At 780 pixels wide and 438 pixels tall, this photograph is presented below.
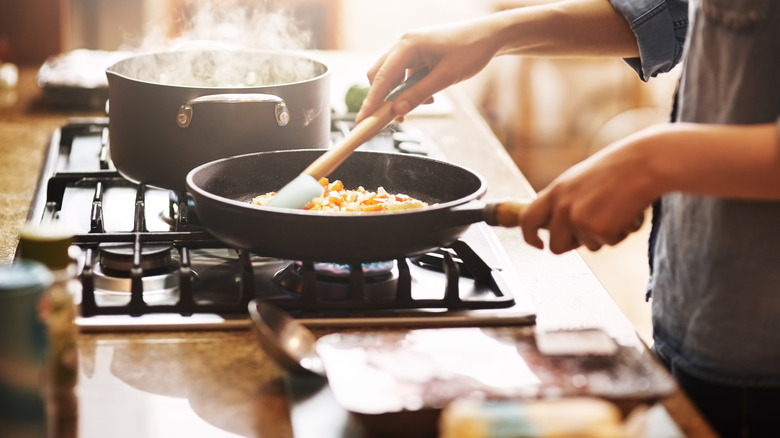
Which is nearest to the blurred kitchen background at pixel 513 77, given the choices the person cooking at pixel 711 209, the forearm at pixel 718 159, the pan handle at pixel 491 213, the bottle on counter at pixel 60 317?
the person cooking at pixel 711 209

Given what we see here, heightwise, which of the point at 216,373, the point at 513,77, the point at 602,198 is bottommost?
the point at 513,77

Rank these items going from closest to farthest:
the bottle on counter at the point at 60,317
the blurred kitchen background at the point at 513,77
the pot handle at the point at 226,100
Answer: the bottle on counter at the point at 60,317, the pot handle at the point at 226,100, the blurred kitchen background at the point at 513,77

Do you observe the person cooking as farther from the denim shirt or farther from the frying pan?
the frying pan

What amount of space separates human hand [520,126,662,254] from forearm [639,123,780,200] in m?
0.01

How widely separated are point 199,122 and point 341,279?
33cm

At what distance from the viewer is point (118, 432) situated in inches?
32.4

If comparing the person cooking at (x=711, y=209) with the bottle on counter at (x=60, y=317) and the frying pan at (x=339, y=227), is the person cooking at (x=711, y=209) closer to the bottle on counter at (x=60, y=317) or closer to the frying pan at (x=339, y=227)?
the frying pan at (x=339, y=227)

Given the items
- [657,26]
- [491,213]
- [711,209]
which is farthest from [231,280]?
Result: [657,26]

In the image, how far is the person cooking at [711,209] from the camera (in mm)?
847

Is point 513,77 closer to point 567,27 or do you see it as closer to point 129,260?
point 567,27

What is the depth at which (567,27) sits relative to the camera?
53.8 inches

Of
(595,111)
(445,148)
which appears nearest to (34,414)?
(445,148)

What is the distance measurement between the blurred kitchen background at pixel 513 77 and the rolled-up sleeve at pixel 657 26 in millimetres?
2818

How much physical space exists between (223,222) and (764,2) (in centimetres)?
67
